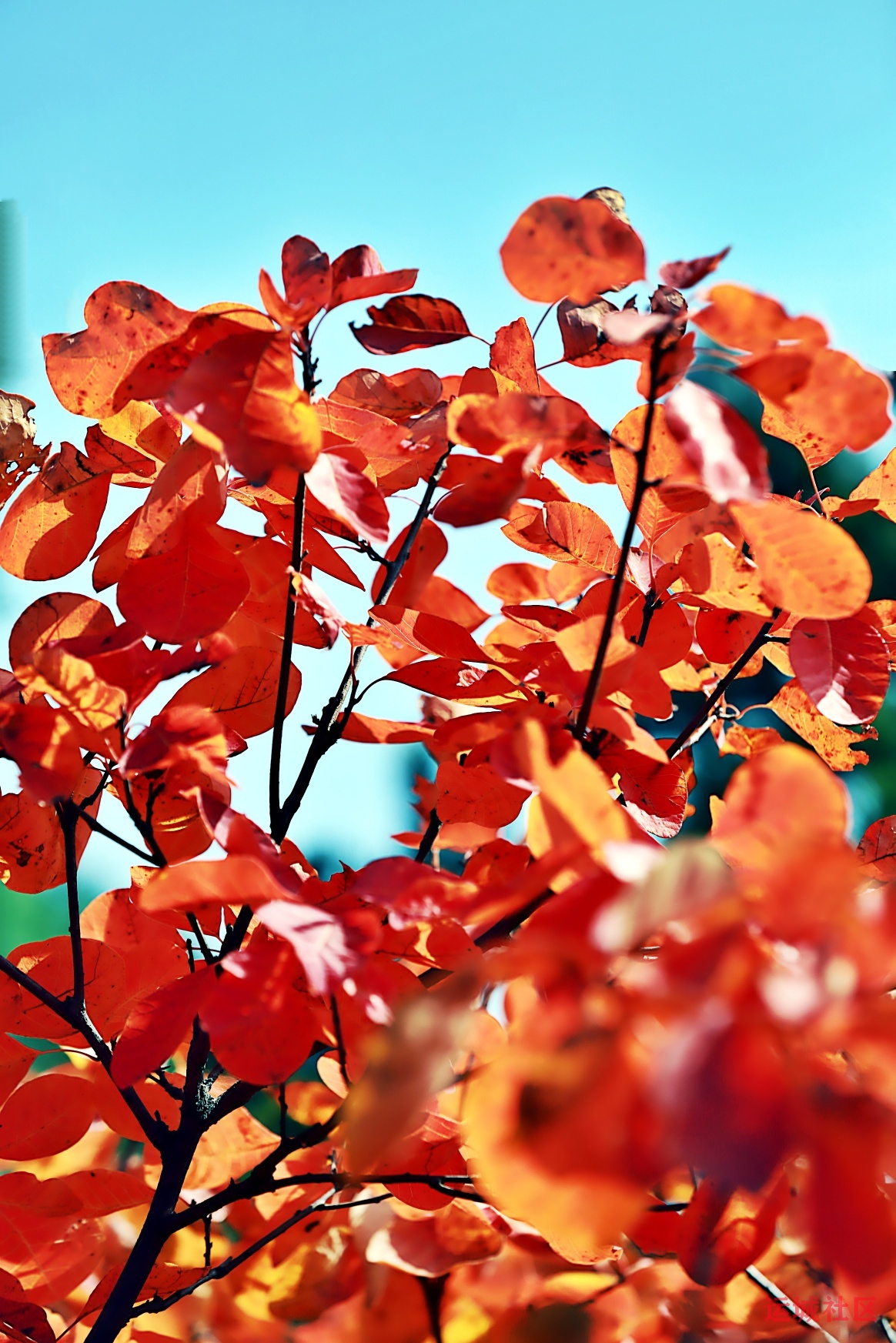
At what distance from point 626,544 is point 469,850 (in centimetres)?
27

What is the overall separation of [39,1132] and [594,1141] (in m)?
0.59

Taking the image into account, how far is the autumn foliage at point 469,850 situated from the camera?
10.0 inches

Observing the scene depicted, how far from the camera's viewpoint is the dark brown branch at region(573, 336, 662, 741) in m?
0.43

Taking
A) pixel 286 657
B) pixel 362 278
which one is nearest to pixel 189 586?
pixel 286 657

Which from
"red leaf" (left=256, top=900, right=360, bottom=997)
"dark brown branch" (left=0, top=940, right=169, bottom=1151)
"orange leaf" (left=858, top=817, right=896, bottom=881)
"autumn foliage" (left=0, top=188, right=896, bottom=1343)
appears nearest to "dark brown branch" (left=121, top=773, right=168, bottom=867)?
"autumn foliage" (left=0, top=188, right=896, bottom=1343)

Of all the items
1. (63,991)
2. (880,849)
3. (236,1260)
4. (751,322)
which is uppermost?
(751,322)

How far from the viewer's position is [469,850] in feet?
2.15

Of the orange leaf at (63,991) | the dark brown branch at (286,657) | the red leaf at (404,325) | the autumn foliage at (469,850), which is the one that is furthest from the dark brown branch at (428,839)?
the red leaf at (404,325)

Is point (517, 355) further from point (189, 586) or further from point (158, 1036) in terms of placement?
point (158, 1036)

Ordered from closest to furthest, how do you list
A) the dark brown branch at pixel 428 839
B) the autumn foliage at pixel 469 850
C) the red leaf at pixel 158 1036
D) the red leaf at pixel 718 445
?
the autumn foliage at pixel 469 850 < the red leaf at pixel 718 445 < the red leaf at pixel 158 1036 < the dark brown branch at pixel 428 839

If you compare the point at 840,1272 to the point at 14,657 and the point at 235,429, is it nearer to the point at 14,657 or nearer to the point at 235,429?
the point at 235,429

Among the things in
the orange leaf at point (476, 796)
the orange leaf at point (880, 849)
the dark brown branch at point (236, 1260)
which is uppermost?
the orange leaf at point (476, 796)

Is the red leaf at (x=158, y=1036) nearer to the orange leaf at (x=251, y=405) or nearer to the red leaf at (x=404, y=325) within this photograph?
the orange leaf at (x=251, y=405)

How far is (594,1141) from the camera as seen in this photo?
0.78ft
